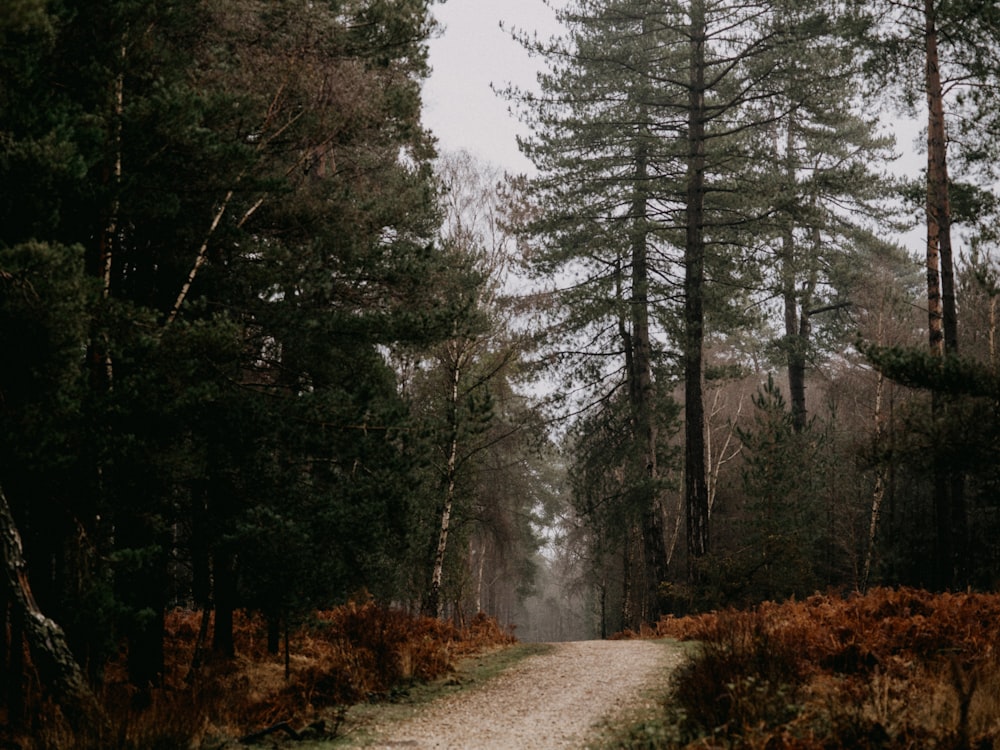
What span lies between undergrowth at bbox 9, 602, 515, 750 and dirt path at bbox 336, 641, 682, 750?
2.59 feet

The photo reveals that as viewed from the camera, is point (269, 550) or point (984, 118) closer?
point (269, 550)

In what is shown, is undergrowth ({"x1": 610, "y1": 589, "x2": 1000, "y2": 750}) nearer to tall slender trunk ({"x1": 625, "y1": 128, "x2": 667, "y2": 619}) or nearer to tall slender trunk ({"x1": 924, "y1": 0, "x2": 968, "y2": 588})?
tall slender trunk ({"x1": 924, "y1": 0, "x2": 968, "y2": 588})

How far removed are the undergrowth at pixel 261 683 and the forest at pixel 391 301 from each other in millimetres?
424

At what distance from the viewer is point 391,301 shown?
1049 centimetres

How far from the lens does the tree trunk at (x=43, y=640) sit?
5.68 metres

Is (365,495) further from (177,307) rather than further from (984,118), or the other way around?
(984,118)

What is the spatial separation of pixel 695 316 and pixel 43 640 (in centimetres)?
1353

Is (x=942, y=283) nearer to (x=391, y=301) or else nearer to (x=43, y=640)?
(x=391, y=301)

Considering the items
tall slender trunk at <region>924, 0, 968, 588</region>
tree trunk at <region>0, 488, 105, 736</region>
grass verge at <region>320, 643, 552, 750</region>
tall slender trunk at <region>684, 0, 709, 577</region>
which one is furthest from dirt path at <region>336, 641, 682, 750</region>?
tall slender trunk at <region>924, 0, 968, 588</region>

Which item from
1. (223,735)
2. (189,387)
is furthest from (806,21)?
(223,735)

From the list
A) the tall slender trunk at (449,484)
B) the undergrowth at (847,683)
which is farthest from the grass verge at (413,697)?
the undergrowth at (847,683)

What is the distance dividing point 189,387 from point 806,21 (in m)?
13.3

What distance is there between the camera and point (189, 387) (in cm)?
698

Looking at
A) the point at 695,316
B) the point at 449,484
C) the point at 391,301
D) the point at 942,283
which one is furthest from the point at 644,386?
the point at 391,301
